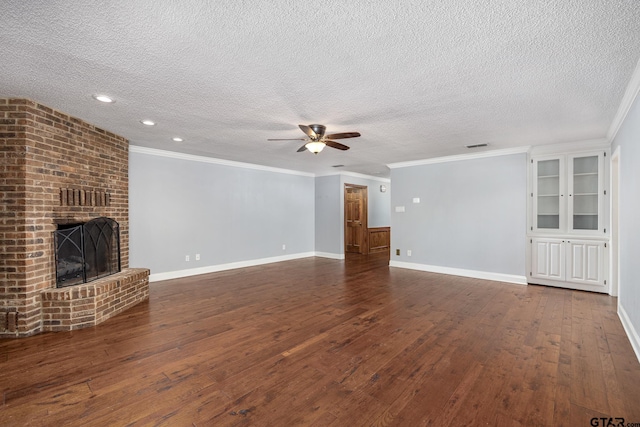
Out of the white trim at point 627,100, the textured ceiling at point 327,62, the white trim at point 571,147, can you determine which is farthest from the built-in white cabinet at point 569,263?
the textured ceiling at point 327,62

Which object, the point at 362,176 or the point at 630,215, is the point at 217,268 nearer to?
the point at 362,176

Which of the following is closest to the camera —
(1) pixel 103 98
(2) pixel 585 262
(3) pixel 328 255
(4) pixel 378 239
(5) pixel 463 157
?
(1) pixel 103 98

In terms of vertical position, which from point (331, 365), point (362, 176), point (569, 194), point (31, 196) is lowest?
point (331, 365)

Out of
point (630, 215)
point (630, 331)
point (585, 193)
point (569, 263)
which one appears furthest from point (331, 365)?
point (585, 193)

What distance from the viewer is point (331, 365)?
239 cm

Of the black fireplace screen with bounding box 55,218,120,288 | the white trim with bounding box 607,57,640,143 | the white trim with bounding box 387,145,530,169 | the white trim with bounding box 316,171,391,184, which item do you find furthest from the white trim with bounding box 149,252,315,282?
the white trim with bounding box 607,57,640,143

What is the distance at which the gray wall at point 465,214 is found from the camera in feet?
16.9

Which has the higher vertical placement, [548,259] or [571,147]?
[571,147]

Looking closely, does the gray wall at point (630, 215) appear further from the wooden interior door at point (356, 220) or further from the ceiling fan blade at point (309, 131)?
the wooden interior door at point (356, 220)

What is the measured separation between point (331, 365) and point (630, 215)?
3.24 meters

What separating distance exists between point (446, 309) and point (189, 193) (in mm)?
4813

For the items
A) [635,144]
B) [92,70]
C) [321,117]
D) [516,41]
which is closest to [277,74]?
[321,117]

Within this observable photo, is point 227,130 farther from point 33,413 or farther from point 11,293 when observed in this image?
point 33,413

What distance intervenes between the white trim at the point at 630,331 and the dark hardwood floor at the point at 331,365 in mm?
76
